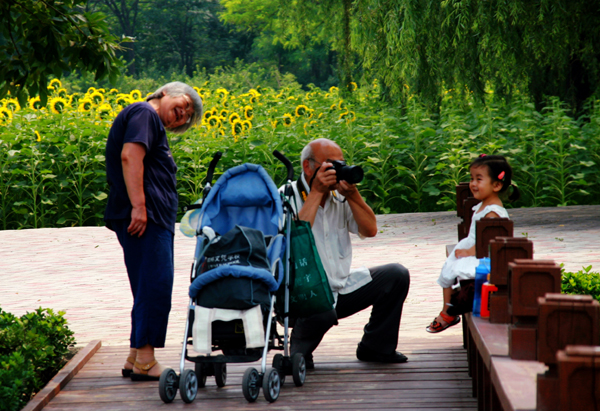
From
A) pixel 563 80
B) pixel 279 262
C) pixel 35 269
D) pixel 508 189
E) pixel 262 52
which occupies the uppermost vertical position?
pixel 262 52

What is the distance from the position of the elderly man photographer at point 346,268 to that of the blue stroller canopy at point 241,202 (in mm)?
249

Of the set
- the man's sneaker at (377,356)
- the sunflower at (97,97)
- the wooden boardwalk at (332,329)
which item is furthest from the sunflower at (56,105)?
the man's sneaker at (377,356)

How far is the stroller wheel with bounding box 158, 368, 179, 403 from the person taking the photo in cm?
367

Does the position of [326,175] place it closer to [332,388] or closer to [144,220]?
[144,220]

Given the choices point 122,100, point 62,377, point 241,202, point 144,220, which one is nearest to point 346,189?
point 241,202

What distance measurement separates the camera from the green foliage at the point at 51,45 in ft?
13.4

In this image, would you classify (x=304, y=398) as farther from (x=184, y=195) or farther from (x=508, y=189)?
(x=184, y=195)

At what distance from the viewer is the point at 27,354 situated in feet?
13.6

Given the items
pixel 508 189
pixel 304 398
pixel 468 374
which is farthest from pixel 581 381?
pixel 508 189

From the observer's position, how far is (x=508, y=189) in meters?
4.61

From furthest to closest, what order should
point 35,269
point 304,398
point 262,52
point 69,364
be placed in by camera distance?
point 262,52 → point 35,269 → point 69,364 → point 304,398

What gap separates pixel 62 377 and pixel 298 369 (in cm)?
134

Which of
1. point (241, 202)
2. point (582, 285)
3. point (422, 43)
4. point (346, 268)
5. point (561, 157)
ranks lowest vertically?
point (582, 285)

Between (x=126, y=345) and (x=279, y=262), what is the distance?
1.68 m
